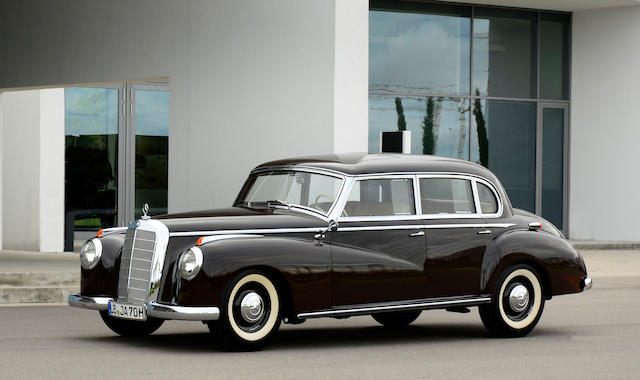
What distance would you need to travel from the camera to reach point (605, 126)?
25641 millimetres

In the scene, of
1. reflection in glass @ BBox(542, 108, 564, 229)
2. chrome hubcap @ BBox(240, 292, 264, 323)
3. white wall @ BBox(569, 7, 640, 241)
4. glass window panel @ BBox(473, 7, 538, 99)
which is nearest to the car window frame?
chrome hubcap @ BBox(240, 292, 264, 323)

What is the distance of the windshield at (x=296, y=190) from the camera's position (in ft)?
32.5

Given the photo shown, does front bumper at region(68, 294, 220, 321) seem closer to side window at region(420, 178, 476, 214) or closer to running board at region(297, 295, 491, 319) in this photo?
running board at region(297, 295, 491, 319)

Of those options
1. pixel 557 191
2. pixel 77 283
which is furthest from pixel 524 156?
pixel 77 283

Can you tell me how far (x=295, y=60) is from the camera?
16.8 m

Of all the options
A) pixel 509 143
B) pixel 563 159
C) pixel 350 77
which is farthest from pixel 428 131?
pixel 350 77

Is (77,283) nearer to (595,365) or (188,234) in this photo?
(188,234)

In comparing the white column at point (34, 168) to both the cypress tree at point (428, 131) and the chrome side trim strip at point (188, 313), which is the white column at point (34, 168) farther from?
the chrome side trim strip at point (188, 313)

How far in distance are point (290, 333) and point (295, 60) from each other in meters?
6.86

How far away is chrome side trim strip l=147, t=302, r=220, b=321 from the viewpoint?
28.6ft

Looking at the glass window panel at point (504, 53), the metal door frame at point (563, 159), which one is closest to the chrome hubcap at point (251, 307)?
the glass window panel at point (504, 53)

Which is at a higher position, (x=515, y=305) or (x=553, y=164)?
(x=553, y=164)

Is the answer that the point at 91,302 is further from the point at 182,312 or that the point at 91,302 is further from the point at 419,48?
the point at 419,48

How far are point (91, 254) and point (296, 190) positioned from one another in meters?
1.87
